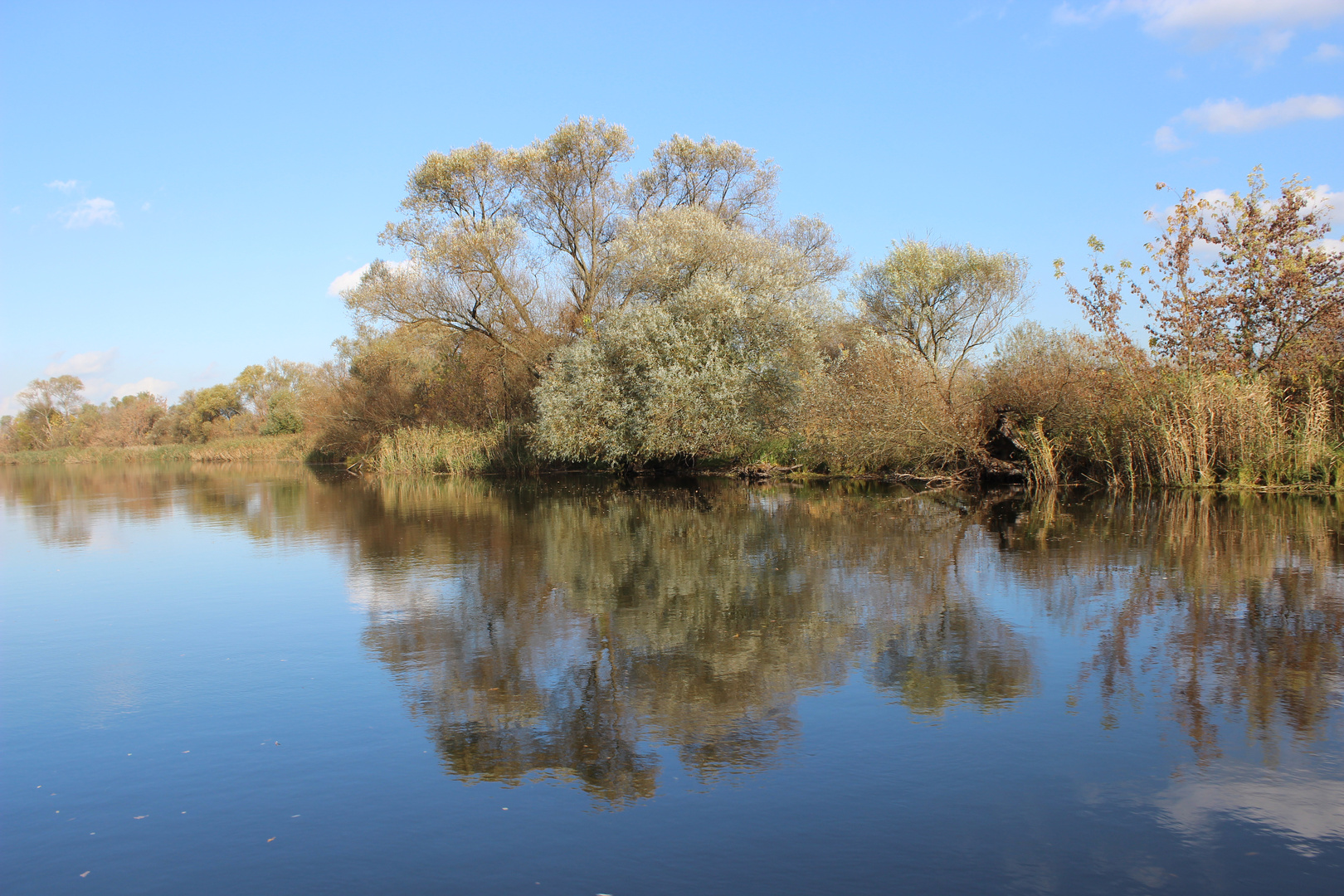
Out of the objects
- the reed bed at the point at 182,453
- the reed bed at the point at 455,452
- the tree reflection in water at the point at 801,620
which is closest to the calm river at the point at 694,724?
the tree reflection in water at the point at 801,620

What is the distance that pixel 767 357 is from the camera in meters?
25.5

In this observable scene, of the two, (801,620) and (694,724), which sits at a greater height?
(801,620)

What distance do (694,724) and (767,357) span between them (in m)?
20.9

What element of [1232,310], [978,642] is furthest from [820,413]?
[978,642]

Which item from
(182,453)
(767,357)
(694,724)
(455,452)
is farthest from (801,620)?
(182,453)

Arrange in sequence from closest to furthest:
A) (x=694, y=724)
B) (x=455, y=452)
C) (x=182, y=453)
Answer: (x=694, y=724)
(x=455, y=452)
(x=182, y=453)

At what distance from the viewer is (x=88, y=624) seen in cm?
879

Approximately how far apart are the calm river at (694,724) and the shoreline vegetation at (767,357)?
8205 mm

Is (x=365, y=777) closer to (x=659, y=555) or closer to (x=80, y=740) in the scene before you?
(x=80, y=740)

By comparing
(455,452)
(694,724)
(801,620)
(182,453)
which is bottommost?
(694,724)

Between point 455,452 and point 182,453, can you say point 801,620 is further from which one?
point 182,453

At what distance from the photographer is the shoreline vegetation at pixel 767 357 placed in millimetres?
18672

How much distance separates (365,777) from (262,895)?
1085 millimetres

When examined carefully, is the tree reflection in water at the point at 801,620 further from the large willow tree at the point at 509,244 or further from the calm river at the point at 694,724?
the large willow tree at the point at 509,244
